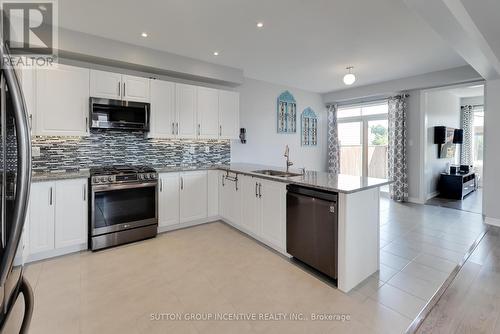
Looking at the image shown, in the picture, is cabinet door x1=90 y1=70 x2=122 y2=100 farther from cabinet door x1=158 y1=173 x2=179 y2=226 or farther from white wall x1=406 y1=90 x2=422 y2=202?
white wall x1=406 y1=90 x2=422 y2=202

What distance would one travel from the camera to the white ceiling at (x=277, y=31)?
8.66 ft

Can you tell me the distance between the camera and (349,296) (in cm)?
215

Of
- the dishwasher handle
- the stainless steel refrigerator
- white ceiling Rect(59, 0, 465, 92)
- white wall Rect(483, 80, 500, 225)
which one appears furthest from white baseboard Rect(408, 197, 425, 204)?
the stainless steel refrigerator

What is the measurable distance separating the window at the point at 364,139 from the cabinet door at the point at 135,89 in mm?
5283

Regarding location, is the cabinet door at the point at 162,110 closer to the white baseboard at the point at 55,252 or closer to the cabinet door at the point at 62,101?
the cabinet door at the point at 62,101

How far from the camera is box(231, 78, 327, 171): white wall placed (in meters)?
5.31

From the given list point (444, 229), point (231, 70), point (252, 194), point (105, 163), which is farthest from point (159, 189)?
point (444, 229)

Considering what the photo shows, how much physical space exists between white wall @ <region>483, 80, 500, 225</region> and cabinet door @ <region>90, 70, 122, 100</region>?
18.8 ft

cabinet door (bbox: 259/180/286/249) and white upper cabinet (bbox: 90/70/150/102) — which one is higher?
white upper cabinet (bbox: 90/70/150/102)

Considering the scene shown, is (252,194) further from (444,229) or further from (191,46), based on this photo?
(444,229)

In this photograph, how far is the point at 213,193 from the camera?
4.14m

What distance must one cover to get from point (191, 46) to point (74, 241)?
3019mm

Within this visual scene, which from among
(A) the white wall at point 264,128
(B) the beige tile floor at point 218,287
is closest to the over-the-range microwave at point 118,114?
(B) the beige tile floor at point 218,287

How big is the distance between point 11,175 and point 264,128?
5.13 m
